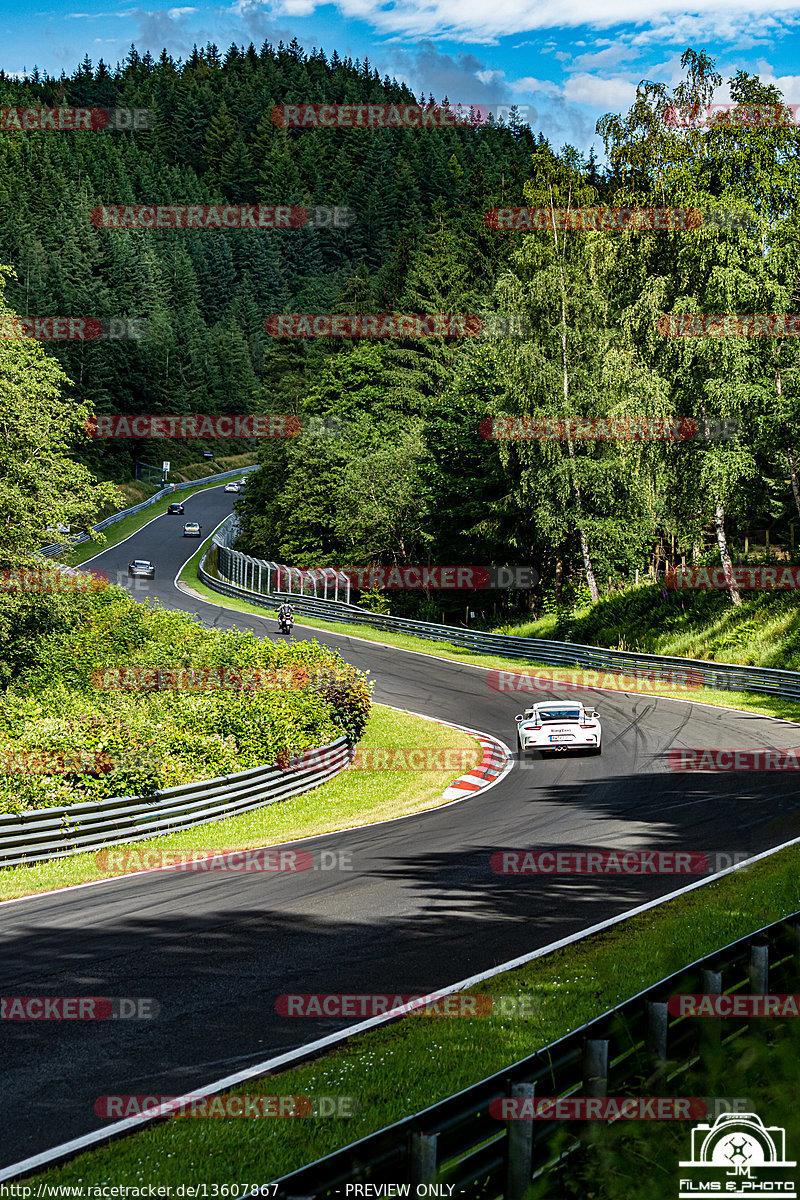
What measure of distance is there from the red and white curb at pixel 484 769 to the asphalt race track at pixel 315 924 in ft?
1.88

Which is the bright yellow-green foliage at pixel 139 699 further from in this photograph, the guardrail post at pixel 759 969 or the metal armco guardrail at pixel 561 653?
the guardrail post at pixel 759 969

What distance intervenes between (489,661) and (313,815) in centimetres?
2188

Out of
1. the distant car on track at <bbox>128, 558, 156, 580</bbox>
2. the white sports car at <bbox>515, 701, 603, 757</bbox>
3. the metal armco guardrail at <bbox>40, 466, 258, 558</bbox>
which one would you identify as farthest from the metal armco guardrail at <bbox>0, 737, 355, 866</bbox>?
the metal armco guardrail at <bbox>40, 466, 258, 558</bbox>

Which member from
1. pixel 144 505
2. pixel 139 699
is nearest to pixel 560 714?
pixel 139 699

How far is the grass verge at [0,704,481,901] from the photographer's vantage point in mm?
14719

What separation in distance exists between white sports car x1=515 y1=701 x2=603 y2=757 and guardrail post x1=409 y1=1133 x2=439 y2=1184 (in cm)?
1979

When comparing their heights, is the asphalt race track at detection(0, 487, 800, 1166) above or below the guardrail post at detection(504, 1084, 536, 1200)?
below

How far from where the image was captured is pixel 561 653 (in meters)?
38.6

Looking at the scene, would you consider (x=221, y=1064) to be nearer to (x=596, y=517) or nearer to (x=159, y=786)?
(x=159, y=786)

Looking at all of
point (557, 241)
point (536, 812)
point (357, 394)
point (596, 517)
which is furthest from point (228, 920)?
point (357, 394)

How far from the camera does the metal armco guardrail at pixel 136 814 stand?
51.0 feet

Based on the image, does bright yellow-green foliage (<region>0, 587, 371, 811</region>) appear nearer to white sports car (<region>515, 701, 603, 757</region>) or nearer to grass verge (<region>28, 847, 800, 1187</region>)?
white sports car (<region>515, 701, 603, 757</region>)

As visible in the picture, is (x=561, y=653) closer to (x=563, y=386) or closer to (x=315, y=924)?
(x=563, y=386)

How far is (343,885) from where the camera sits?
1321cm
